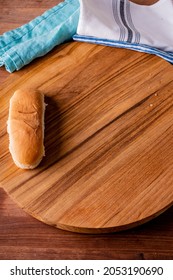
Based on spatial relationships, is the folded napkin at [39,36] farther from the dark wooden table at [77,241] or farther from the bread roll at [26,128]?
the dark wooden table at [77,241]

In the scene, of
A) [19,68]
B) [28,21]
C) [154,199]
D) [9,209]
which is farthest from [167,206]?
[28,21]

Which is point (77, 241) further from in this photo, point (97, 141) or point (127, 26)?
point (127, 26)

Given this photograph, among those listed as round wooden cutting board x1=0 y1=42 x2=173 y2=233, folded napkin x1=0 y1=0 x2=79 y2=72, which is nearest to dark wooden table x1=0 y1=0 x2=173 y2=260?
round wooden cutting board x1=0 y1=42 x2=173 y2=233

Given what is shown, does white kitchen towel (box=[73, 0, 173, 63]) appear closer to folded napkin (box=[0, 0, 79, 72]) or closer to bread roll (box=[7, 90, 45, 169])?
folded napkin (box=[0, 0, 79, 72])

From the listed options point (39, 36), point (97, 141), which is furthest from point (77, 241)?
point (39, 36)

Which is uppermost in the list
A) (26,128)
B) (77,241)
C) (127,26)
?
(127,26)
